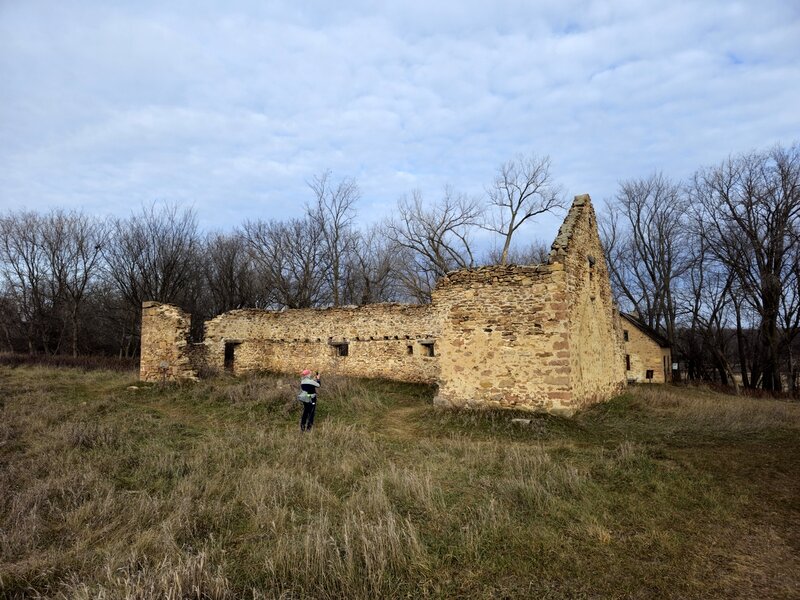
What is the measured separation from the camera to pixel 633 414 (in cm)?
1090

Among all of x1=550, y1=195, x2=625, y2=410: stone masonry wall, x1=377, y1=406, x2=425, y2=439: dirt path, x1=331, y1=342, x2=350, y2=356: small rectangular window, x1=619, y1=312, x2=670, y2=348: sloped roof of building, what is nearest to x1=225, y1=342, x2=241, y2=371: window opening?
x1=331, y1=342, x2=350, y2=356: small rectangular window

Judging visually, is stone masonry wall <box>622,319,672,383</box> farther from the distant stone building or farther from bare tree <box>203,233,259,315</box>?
bare tree <box>203,233,259,315</box>

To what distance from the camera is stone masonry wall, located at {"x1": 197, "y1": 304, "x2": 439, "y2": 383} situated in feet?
53.9

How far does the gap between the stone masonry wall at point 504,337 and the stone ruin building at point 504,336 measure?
0.07 feet

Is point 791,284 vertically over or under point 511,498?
over

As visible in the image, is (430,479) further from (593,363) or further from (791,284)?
(791,284)

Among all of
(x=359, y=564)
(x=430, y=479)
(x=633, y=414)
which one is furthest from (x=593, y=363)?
(x=359, y=564)

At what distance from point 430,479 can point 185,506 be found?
110 inches

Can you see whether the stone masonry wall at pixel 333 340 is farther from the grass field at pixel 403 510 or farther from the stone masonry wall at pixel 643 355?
the stone masonry wall at pixel 643 355

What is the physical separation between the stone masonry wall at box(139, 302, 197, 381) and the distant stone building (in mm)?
21978

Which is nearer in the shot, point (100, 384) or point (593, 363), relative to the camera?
point (593, 363)

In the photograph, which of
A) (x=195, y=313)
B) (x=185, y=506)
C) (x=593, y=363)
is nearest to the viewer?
(x=185, y=506)

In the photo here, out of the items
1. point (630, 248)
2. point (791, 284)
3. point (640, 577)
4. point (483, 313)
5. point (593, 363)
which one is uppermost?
point (630, 248)

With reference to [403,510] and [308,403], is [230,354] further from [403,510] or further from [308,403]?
[403,510]
